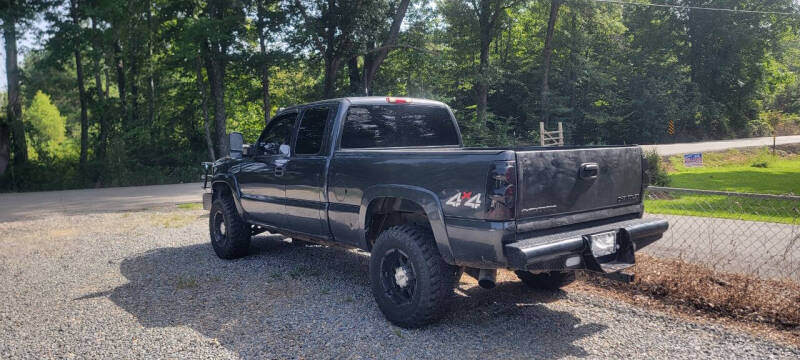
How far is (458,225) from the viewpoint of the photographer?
3.70 meters

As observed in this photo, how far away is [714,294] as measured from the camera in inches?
182

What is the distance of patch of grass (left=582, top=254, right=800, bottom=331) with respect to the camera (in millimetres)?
4230

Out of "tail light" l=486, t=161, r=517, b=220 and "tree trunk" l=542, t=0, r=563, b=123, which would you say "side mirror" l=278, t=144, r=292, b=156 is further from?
"tree trunk" l=542, t=0, r=563, b=123

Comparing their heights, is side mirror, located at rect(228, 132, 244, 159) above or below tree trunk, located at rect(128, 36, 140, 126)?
below

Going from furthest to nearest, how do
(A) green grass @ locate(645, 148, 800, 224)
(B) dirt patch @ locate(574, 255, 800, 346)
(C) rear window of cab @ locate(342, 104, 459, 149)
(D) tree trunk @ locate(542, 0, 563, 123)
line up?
(D) tree trunk @ locate(542, 0, 563, 123) → (A) green grass @ locate(645, 148, 800, 224) → (C) rear window of cab @ locate(342, 104, 459, 149) → (B) dirt patch @ locate(574, 255, 800, 346)

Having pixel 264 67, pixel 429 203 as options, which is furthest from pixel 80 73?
pixel 429 203

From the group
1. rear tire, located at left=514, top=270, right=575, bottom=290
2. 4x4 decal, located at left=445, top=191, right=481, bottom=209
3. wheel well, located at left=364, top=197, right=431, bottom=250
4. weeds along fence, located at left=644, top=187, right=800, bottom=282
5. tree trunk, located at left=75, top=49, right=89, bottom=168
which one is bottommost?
weeds along fence, located at left=644, top=187, right=800, bottom=282

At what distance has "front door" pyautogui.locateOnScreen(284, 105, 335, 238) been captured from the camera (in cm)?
510

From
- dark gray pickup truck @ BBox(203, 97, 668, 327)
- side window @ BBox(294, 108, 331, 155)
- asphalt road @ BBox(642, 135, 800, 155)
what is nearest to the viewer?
dark gray pickup truck @ BBox(203, 97, 668, 327)

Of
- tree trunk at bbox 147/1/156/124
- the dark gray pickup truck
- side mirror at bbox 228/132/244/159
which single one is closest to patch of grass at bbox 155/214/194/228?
side mirror at bbox 228/132/244/159

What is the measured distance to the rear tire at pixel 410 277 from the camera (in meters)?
3.95

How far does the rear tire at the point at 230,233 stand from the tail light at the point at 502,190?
13.6 ft

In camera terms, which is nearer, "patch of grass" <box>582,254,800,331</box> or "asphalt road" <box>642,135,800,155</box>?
"patch of grass" <box>582,254,800,331</box>

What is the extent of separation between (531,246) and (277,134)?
3666mm
